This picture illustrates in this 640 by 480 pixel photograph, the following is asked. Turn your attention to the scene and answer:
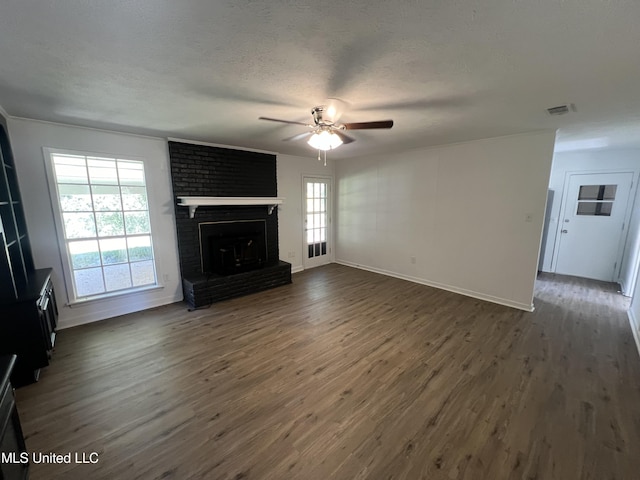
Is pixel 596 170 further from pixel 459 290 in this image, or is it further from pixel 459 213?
pixel 459 290

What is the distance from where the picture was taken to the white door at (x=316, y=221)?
5.86 m

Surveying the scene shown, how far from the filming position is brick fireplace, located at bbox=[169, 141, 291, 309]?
13.1ft

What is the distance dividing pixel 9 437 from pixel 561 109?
15.1ft

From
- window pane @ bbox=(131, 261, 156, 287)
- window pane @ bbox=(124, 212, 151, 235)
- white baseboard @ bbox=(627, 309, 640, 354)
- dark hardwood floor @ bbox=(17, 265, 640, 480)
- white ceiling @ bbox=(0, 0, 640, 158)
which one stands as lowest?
dark hardwood floor @ bbox=(17, 265, 640, 480)

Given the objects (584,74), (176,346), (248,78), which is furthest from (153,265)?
(584,74)

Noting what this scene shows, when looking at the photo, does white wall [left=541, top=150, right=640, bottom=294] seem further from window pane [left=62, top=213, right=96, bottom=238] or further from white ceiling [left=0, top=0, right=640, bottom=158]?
window pane [left=62, top=213, right=96, bottom=238]

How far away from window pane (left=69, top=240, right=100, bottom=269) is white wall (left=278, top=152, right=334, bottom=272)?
2.90 meters

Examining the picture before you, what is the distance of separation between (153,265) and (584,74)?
5.09 m

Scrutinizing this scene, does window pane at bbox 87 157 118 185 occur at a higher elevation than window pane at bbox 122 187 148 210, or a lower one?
higher

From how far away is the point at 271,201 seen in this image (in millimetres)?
4816

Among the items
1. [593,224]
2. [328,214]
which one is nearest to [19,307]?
[328,214]

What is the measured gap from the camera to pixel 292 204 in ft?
18.1

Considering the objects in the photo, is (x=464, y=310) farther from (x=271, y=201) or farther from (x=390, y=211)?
(x=271, y=201)

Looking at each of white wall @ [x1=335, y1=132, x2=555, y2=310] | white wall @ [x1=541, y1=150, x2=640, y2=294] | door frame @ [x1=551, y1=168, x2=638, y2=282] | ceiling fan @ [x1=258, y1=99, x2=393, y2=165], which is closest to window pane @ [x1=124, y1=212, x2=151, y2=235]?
ceiling fan @ [x1=258, y1=99, x2=393, y2=165]
